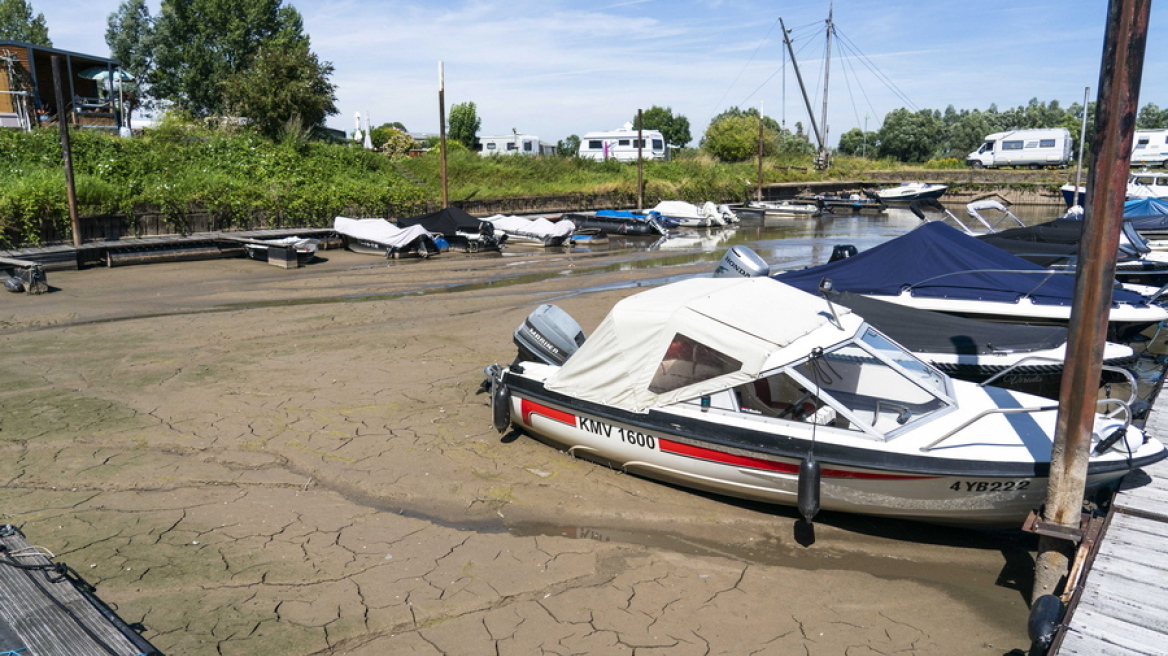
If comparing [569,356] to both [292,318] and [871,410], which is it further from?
[292,318]

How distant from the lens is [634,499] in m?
7.55

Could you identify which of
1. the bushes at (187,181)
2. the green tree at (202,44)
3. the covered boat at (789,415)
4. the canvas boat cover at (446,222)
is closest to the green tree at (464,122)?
the green tree at (202,44)

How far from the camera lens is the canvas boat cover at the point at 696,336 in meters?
7.07

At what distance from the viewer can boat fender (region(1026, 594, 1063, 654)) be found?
15.4ft

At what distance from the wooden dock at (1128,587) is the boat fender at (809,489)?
1.86 metres

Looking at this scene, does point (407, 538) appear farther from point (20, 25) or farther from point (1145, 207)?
point (20, 25)

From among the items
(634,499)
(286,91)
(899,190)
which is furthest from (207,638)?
(899,190)

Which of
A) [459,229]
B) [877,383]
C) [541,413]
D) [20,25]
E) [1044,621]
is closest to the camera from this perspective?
[1044,621]

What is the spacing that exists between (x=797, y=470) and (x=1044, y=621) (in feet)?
7.35

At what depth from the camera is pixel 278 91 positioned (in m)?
35.2

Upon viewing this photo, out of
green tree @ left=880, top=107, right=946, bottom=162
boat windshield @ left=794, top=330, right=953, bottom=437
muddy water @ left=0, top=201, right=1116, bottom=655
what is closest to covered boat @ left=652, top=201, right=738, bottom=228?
muddy water @ left=0, top=201, right=1116, bottom=655

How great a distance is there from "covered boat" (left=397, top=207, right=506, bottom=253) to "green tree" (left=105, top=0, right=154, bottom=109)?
3945cm

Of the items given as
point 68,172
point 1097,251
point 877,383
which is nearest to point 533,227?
point 68,172

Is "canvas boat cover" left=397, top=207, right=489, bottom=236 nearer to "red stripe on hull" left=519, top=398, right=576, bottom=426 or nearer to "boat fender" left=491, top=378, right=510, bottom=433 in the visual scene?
"boat fender" left=491, top=378, right=510, bottom=433
